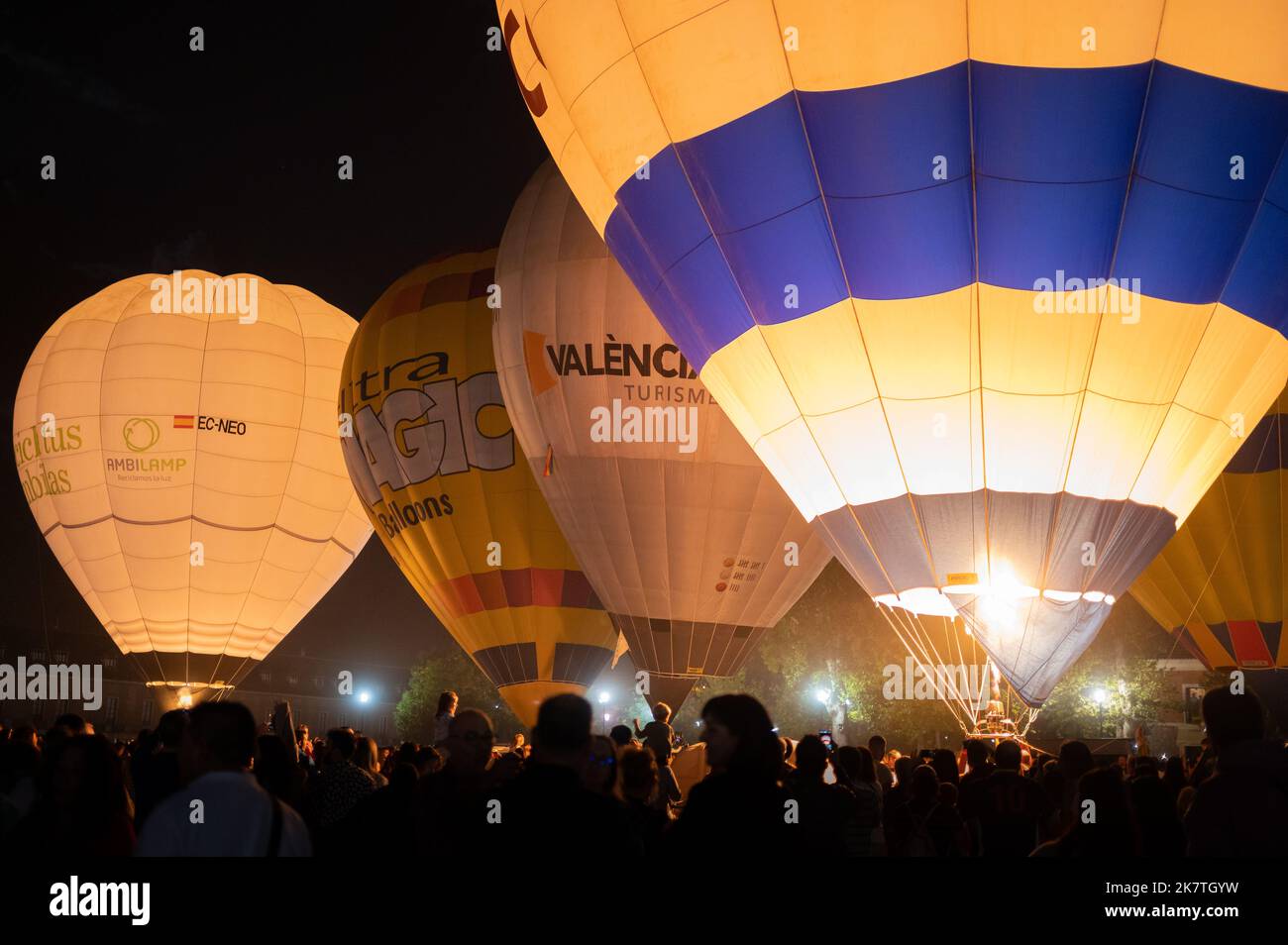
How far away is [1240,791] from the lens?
3.20 metres

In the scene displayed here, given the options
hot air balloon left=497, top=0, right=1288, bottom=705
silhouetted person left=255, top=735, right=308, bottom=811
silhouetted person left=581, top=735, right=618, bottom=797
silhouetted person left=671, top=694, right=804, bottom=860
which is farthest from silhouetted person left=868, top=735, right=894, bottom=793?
silhouetted person left=671, top=694, right=804, bottom=860

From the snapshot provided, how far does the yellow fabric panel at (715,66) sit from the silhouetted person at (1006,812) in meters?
4.90

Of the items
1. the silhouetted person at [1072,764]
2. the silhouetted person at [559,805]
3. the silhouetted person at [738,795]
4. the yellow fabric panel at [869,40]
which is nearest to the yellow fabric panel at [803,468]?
the yellow fabric panel at [869,40]

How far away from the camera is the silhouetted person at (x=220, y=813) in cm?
290

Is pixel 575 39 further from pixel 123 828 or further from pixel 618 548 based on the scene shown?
pixel 123 828

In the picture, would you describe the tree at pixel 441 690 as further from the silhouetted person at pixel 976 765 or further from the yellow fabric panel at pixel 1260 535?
the silhouetted person at pixel 976 765

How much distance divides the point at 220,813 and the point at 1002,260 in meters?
6.07

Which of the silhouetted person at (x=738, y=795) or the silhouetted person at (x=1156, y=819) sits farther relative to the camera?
the silhouetted person at (x=1156, y=819)

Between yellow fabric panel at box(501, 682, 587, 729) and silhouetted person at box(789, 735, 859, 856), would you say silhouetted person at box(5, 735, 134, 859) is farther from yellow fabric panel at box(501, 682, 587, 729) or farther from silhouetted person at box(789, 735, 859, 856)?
Answer: yellow fabric panel at box(501, 682, 587, 729)

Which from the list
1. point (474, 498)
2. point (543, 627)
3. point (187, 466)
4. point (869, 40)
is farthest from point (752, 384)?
point (187, 466)

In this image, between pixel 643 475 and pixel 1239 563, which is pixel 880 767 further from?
pixel 1239 563

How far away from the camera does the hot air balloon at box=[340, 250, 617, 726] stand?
15.0 meters
